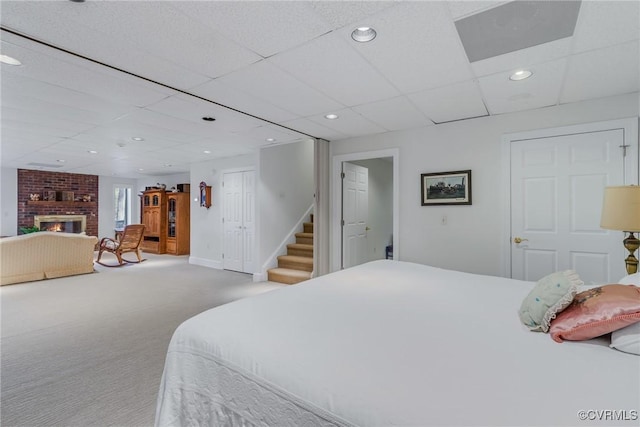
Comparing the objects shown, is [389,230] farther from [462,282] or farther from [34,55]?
[34,55]

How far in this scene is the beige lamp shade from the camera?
80.4 inches

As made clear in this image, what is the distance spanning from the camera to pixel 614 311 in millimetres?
1104

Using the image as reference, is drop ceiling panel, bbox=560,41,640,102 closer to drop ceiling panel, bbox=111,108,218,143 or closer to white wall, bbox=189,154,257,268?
drop ceiling panel, bbox=111,108,218,143

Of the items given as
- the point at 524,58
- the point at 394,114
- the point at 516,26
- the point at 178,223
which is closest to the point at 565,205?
the point at 524,58

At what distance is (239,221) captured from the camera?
6.23m

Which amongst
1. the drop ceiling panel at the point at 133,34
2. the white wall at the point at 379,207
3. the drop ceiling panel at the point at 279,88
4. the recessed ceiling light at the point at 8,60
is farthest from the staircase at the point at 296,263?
the recessed ceiling light at the point at 8,60

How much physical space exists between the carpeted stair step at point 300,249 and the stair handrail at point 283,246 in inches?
4.2

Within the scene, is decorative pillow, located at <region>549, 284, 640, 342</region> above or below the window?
below

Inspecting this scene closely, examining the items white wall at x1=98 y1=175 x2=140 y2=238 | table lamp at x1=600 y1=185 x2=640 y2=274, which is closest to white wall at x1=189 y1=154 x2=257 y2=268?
white wall at x1=98 y1=175 x2=140 y2=238

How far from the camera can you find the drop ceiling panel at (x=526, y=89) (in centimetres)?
235

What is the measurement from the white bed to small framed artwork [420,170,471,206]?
2.13 meters

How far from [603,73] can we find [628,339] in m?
2.37

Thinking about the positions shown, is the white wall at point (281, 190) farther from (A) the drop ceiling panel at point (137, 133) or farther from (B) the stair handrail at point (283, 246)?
(A) the drop ceiling panel at point (137, 133)

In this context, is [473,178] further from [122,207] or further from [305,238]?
[122,207]
